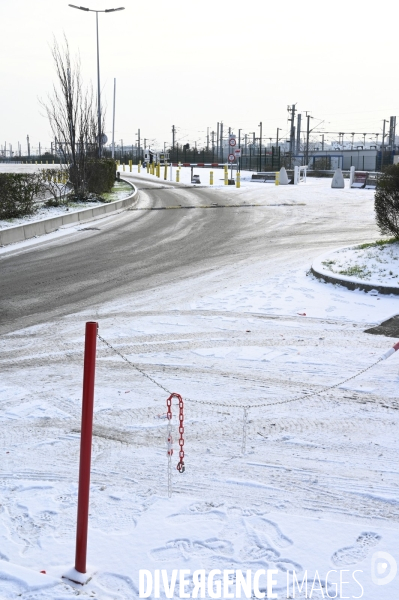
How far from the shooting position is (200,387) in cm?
637

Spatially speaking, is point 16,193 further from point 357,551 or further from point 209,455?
point 357,551

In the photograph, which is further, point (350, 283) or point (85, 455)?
point (350, 283)

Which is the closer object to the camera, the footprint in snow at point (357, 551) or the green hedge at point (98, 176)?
the footprint in snow at point (357, 551)

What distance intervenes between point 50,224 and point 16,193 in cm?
121

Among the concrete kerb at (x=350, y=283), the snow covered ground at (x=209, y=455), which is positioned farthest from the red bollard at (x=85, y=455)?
the concrete kerb at (x=350, y=283)

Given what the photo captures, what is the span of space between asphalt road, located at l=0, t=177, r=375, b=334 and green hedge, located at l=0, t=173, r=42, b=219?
1816 millimetres

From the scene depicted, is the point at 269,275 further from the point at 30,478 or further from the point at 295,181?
the point at 295,181

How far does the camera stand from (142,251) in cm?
1489

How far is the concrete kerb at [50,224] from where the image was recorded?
52.3 ft

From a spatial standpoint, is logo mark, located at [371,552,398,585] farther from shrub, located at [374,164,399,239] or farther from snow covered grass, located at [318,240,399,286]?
shrub, located at [374,164,399,239]

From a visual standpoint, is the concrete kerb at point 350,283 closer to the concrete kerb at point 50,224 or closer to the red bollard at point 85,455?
the red bollard at point 85,455

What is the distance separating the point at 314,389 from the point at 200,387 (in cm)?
108

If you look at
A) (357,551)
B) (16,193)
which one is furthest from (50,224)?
(357,551)

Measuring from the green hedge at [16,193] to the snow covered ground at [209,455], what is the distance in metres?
9.26
